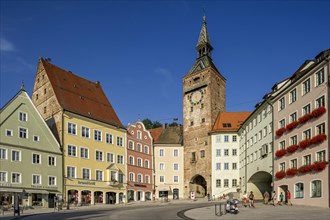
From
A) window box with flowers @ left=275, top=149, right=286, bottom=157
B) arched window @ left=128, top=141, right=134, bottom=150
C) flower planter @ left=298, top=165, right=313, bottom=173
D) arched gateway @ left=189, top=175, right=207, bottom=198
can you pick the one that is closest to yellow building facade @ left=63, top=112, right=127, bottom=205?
arched window @ left=128, top=141, right=134, bottom=150

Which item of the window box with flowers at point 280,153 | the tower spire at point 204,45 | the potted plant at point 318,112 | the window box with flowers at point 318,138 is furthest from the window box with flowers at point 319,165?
the tower spire at point 204,45

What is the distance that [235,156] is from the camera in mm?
76875

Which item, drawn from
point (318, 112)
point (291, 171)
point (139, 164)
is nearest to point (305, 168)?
point (291, 171)

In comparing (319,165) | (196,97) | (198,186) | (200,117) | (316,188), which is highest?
(196,97)

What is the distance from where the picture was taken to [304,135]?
40844 mm

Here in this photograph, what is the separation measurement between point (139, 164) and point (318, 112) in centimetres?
4130

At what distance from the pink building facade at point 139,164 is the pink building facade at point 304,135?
28236mm

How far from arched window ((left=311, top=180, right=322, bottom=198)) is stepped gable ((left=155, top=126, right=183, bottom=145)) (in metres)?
47.0

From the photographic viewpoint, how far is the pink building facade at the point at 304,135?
3619cm

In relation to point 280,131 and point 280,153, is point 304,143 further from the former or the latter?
point 280,131

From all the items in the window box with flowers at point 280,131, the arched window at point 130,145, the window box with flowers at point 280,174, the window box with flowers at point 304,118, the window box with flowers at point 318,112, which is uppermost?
the window box with flowers at point 318,112

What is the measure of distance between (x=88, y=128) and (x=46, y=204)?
13913 millimetres

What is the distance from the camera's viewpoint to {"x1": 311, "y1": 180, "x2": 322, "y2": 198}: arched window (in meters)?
36.5

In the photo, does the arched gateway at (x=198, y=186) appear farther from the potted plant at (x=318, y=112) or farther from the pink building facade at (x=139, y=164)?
the potted plant at (x=318, y=112)
